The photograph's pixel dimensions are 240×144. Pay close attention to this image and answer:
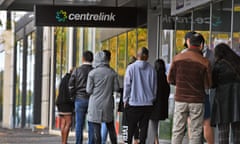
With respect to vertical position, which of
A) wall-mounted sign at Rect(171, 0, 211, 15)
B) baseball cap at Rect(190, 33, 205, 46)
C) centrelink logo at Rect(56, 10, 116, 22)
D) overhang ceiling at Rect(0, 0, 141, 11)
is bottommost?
baseball cap at Rect(190, 33, 205, 46)

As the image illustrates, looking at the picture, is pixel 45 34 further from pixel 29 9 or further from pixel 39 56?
pixel 29 9

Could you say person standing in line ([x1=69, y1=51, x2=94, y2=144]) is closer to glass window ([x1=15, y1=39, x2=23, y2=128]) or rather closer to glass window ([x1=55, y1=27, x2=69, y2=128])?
glass window ([x1=55, y1=27, x2=69, y2=128])

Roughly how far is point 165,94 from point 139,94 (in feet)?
5.08

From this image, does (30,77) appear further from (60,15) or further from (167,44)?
(167,44)

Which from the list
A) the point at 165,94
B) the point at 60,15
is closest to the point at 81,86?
the point at 165,94

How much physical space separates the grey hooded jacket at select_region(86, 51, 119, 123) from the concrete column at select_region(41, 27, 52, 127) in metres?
19.8

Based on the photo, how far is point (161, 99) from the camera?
43.2 ft

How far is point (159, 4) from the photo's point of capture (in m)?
17.8

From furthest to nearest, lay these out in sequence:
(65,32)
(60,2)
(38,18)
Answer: (65,32) < (60,2) < (38,18)

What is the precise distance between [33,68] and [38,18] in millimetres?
20515

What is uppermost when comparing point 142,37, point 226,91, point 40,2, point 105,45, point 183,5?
point 40,2

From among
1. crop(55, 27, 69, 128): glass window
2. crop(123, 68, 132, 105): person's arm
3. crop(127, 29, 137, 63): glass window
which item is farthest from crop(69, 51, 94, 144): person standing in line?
crop(55, 27, 69, 128): glass window

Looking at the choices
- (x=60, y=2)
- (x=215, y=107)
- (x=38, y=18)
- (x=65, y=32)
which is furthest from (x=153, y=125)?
(x=65, y=32)

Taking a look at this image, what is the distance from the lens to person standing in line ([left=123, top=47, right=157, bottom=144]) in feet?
38.4
